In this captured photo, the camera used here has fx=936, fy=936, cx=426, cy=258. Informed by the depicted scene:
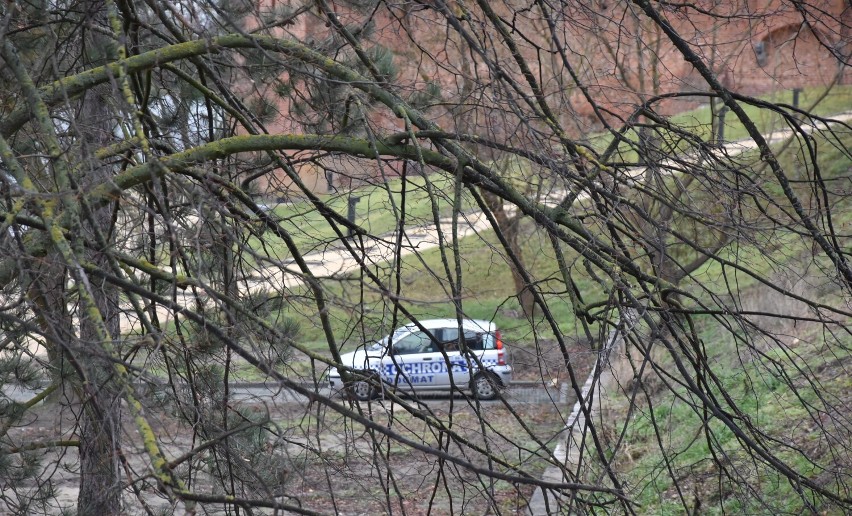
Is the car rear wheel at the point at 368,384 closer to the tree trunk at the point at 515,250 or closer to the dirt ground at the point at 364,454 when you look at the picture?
the dirt ground at the point at 364,454

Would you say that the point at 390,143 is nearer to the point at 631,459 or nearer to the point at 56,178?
the point at 56,178

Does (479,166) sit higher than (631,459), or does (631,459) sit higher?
(479,166)

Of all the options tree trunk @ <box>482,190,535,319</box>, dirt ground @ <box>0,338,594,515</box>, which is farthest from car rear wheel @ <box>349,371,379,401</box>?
tree trunk @ <box>482,190,535,319</box>

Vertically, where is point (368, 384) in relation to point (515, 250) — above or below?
below

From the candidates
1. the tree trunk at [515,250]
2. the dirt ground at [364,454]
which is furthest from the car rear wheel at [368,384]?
the tree trunk at [515,250]

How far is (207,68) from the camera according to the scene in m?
4.54

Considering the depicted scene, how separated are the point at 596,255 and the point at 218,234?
1477 millimetres

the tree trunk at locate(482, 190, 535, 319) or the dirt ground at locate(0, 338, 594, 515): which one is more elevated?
Answer: the tree trunk at locate(482, 190, 535, 319)

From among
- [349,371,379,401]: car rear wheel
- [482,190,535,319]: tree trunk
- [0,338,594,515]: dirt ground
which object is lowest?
[0,338,594,515]: dirt ground

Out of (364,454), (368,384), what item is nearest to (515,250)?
(364,454)

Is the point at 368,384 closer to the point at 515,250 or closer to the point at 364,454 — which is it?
the point at 364,454

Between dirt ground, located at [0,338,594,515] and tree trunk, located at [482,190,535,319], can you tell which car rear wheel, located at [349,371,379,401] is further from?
tree trunk, located at [482,190,535,319]

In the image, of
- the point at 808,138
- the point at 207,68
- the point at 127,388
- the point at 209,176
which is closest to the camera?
the point at 127,388

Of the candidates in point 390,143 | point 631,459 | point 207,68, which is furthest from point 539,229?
point 631,459
